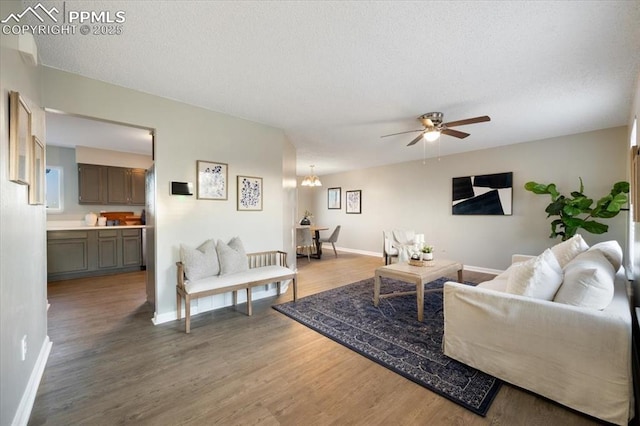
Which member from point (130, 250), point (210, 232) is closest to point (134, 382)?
point (210, 232)

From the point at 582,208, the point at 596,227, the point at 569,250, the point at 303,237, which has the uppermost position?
the point at 582,208

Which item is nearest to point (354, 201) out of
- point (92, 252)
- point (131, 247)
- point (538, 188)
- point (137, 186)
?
point (538, 188)

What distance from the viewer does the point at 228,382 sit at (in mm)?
1953

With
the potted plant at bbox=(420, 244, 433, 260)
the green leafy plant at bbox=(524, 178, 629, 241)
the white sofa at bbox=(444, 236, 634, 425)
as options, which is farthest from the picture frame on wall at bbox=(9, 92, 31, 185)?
the green leafy plant at bbox=(524, 178, 629, 241)

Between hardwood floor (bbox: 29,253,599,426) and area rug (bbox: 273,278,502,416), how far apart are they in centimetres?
9

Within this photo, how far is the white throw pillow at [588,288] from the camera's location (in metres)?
1.69

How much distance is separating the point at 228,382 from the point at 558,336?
7.51ft

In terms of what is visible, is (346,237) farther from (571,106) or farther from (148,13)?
(148,13)

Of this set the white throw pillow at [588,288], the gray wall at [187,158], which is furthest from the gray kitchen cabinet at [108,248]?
the white throw pillow at [588,288]

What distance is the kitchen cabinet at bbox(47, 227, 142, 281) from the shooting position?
15.4 feet

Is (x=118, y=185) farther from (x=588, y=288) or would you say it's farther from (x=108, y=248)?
(x=588, y=288)

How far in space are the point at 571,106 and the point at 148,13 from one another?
177 inches

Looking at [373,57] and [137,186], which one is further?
[137,186]

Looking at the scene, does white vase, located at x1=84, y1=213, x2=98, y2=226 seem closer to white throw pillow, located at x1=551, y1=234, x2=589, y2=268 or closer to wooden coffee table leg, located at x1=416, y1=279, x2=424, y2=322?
wooden coffee table leg, located at x1=416, y1=279, x2=424, y2=322
